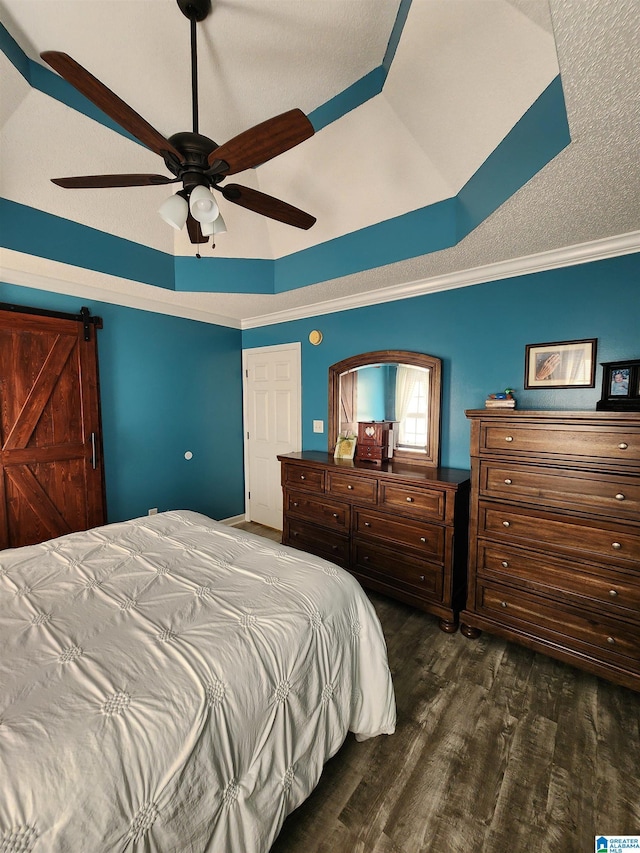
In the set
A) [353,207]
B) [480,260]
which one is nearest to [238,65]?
[353,207]

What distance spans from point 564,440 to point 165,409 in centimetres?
346

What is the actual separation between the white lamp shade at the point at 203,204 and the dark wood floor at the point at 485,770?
2.41 m

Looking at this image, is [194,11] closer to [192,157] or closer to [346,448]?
[192,157]

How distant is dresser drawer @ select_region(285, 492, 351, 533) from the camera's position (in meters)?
2.88

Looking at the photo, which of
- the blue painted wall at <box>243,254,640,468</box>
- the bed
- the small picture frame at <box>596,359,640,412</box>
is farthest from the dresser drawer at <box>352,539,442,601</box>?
the small picture frame at <box>596,359,640,412</box>

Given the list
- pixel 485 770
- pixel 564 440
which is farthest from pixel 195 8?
pixel 485 770

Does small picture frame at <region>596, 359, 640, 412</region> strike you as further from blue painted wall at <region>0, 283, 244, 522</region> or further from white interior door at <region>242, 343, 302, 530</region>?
blue painted wall at <region>0, 283, 244, 522</region>

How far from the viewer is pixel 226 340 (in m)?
4.17

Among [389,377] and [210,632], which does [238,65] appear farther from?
[210,632]

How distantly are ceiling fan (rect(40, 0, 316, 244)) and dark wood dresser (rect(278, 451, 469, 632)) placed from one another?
1865 mm

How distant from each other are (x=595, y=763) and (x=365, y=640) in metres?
1.12

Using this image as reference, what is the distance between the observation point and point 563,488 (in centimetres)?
194

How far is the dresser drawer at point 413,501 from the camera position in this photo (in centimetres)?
236
